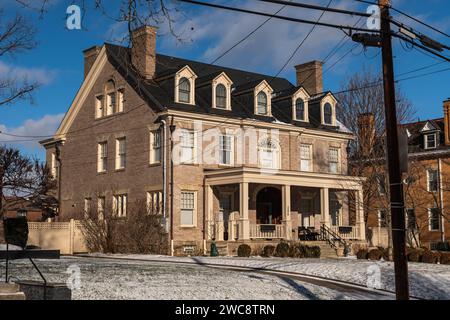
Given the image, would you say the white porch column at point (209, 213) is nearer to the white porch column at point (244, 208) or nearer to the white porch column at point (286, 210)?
the white porch column at point (244, 208)

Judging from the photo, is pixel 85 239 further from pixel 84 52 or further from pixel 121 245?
pixel 84 52

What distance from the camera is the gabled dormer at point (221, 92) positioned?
126ft

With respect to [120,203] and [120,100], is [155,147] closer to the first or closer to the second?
[120,203]

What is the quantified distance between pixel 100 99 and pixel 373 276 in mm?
26068

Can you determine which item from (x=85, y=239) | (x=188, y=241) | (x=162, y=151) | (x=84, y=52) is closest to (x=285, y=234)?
(x=188, y=241)

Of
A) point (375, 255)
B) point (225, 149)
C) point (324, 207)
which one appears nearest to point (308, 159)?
point (324, 207)

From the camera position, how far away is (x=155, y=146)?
1430 inches

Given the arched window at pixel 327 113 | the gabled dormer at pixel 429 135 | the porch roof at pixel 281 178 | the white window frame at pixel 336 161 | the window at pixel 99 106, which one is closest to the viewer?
the porch roof at pixel 281 178

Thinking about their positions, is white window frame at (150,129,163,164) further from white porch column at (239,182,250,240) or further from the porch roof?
white porch column at (239,182,250,240)

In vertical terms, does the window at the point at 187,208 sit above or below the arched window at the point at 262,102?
below

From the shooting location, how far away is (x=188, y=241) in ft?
115

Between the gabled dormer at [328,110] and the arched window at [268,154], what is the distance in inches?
222

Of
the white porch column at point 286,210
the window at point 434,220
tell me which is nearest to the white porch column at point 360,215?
the white porch column at point 286,210
